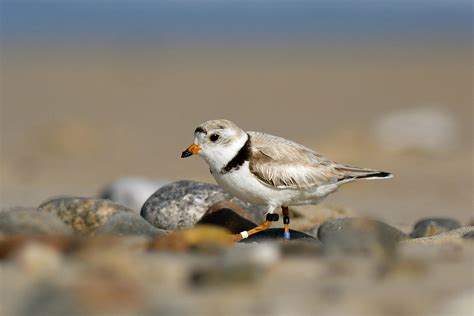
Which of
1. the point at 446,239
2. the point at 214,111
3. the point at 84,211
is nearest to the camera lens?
the point at 446,239

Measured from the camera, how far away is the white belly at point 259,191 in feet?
20.9

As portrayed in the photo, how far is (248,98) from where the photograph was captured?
24.4m

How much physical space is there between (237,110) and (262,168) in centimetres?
1558

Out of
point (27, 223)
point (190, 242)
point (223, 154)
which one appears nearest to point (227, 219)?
point (223, 154)

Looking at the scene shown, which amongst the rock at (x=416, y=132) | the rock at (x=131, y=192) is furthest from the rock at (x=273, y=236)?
the rock at (x=416, y=132)

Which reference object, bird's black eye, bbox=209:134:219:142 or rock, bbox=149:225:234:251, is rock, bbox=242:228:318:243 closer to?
bird's black eye, bbox=209:134:219:142

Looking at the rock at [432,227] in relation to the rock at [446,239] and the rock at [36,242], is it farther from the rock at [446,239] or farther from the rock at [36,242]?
the rock at [36,242]

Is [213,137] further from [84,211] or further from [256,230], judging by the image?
[84,211]

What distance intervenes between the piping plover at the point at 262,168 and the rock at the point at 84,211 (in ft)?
2.94

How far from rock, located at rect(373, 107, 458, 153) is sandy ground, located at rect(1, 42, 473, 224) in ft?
0.65

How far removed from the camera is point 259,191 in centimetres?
642

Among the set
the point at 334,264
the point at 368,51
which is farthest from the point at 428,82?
the point at 334,264

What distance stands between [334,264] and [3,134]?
556 inches

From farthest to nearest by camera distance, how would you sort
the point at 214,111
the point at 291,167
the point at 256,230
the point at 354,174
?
1. the point at 214,111
2. the point at 354,174
3. the point at 256,230
4. the point at 291,167
